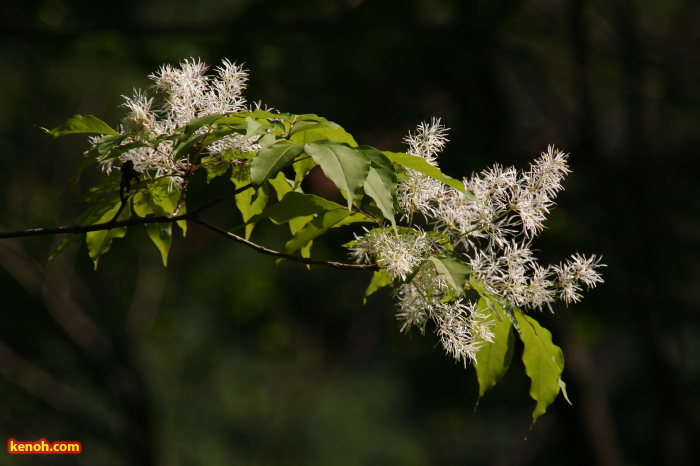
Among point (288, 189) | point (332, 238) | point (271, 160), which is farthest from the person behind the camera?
point (332, 238)

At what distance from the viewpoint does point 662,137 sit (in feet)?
18.5

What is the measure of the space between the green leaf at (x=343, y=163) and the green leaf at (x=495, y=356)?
17.1 inches

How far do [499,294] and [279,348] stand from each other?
5.09 metres

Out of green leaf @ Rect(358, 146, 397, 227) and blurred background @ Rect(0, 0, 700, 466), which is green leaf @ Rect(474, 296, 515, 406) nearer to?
green leaf @ Rect(358, 146, 397, 227)

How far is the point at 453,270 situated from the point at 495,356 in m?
0.29

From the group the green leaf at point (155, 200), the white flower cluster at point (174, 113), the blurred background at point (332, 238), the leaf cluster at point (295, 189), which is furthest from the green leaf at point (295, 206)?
the blurred background at point (332, 238)

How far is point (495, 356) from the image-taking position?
51.9 inches

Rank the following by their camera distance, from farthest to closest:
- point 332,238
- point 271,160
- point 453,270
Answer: point 332,238, point 453,270, point 271,160

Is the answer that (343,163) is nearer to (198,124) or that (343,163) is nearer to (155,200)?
(198,124)

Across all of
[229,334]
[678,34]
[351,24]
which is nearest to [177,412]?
[229,334]

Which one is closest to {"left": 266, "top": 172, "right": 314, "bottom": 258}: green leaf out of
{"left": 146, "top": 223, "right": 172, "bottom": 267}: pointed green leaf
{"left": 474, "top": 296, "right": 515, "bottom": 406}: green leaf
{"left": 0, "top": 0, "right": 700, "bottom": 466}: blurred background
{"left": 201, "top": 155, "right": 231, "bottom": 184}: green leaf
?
{"left": 201, "top": 155, "right": 231, "bottom": 184}: green leaf

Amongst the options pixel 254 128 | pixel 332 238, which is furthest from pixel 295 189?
pixel 332 238

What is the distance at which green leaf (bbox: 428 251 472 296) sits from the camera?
42.2 inches

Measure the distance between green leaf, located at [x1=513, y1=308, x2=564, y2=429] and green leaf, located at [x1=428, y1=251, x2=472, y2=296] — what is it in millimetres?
241
